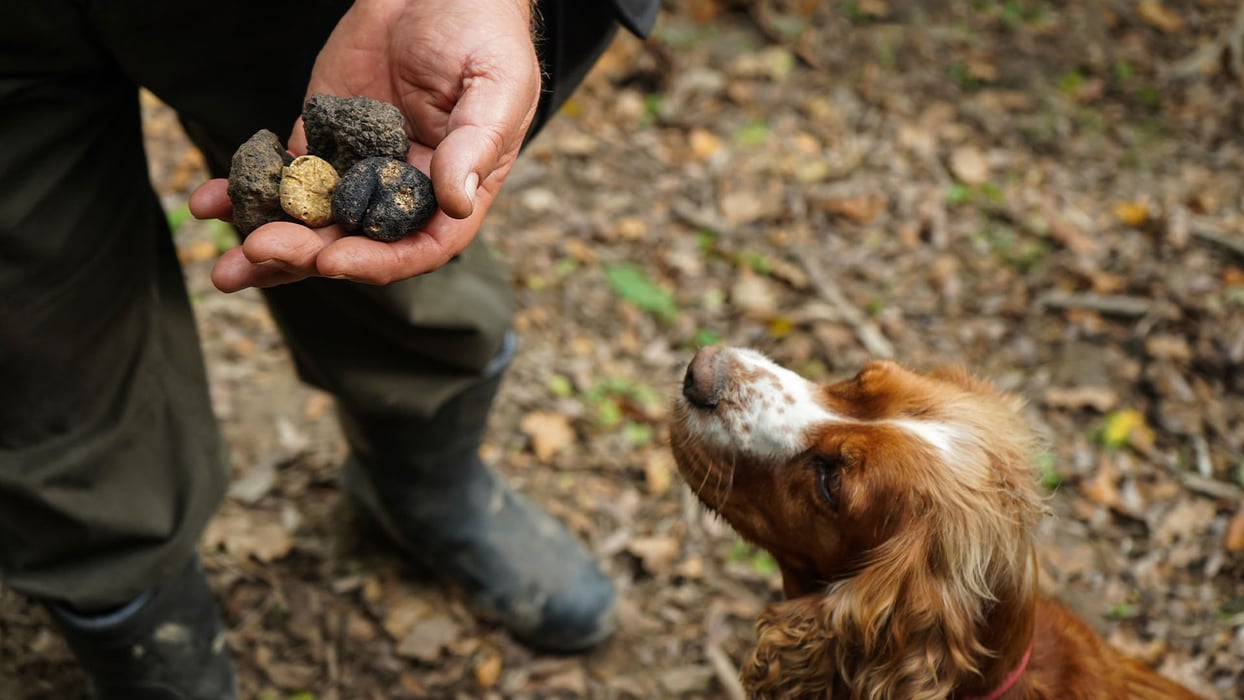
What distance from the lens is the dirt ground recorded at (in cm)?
334

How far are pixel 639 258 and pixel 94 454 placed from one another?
2947 mm

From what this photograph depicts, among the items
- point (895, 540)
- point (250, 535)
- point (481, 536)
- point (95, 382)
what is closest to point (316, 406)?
point (250, 535)

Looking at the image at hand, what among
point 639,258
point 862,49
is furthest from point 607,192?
point 862,49

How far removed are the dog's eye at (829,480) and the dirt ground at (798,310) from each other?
0.92 metres

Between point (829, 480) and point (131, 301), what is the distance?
5.98 ft

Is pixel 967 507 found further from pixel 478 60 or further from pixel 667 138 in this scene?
pixel 667 138

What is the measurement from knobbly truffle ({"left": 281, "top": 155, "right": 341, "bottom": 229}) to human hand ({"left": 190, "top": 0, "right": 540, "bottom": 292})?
45mm

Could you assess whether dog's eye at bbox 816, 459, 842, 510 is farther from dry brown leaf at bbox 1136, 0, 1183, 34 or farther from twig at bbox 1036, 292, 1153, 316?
dry brown leaf at bbox 1136, 0, 1183, 34

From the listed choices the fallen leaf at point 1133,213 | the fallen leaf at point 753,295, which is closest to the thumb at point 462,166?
the fallen leaf at point 753,295

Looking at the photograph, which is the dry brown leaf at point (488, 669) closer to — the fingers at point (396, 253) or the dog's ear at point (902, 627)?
the dog's ear at point (902, 627)

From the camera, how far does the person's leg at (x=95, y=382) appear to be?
81.5 inches

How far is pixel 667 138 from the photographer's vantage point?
5.63 m

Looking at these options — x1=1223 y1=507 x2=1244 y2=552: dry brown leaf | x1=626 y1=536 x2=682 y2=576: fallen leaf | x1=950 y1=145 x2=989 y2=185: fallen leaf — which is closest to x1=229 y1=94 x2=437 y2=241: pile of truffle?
x1=626 y1=536 x2=682 y2=576: fallen leaf

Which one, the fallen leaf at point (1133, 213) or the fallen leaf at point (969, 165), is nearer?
the fallen leaf at point (1133, 213)
